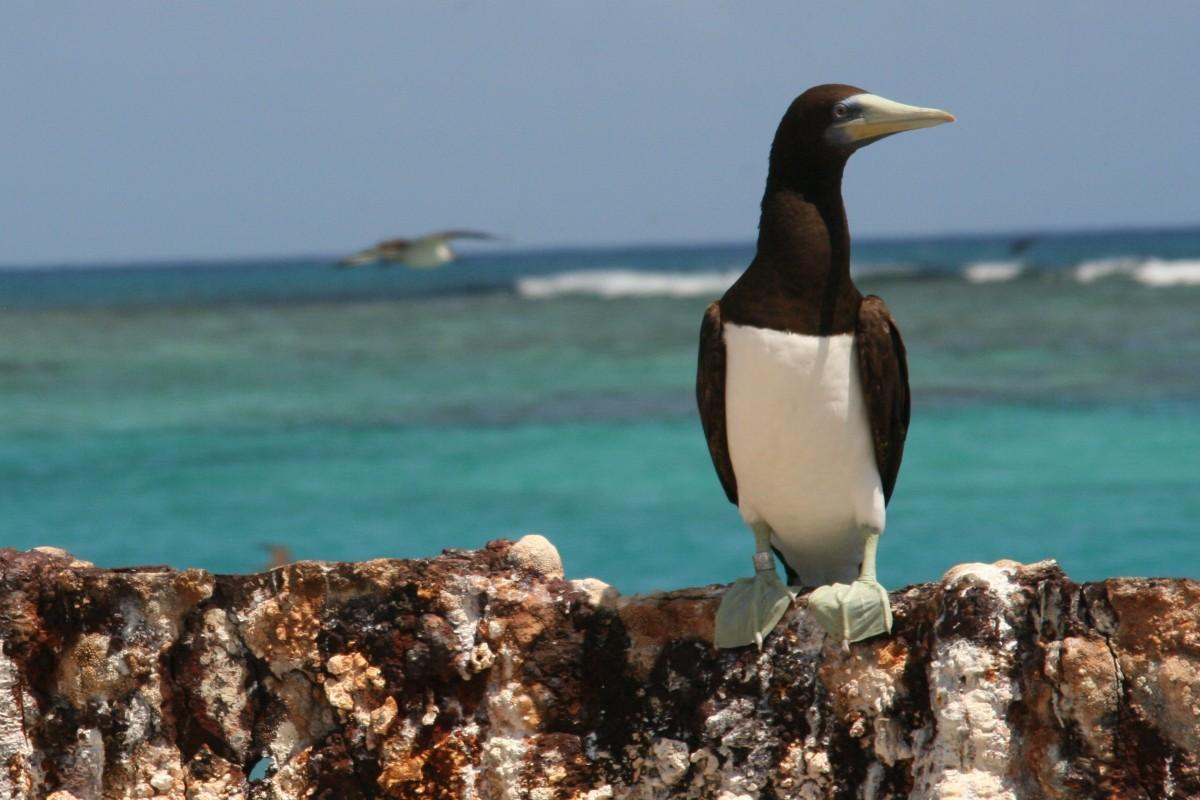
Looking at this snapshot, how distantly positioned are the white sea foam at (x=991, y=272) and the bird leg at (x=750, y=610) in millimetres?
46341

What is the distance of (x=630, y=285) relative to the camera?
5400 cm

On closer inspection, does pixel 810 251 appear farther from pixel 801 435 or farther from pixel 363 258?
pixel 363 258

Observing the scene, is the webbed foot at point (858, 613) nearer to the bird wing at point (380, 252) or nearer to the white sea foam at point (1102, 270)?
the bird wing at point (380, 252)

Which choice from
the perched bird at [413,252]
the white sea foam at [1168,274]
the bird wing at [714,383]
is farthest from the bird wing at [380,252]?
the white sea foam at [1168,274]

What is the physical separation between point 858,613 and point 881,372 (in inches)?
30.6

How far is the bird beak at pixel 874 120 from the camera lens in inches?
142

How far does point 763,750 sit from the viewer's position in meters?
3.20

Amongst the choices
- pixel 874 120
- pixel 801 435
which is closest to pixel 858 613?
pixel 801 435

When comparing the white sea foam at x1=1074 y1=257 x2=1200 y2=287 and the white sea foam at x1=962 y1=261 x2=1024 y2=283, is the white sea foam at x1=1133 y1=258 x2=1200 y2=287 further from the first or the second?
the white sea foam at x1=962 y1=261 x2=1024 y2=283

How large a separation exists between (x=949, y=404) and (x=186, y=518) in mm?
Answer: 9349

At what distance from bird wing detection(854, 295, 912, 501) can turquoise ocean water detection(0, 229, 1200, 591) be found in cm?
689

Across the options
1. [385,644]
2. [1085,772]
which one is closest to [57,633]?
[385,644]

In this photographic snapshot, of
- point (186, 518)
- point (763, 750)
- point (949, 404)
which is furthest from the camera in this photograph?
point (949, 404)

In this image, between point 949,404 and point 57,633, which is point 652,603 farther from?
point 949,404
